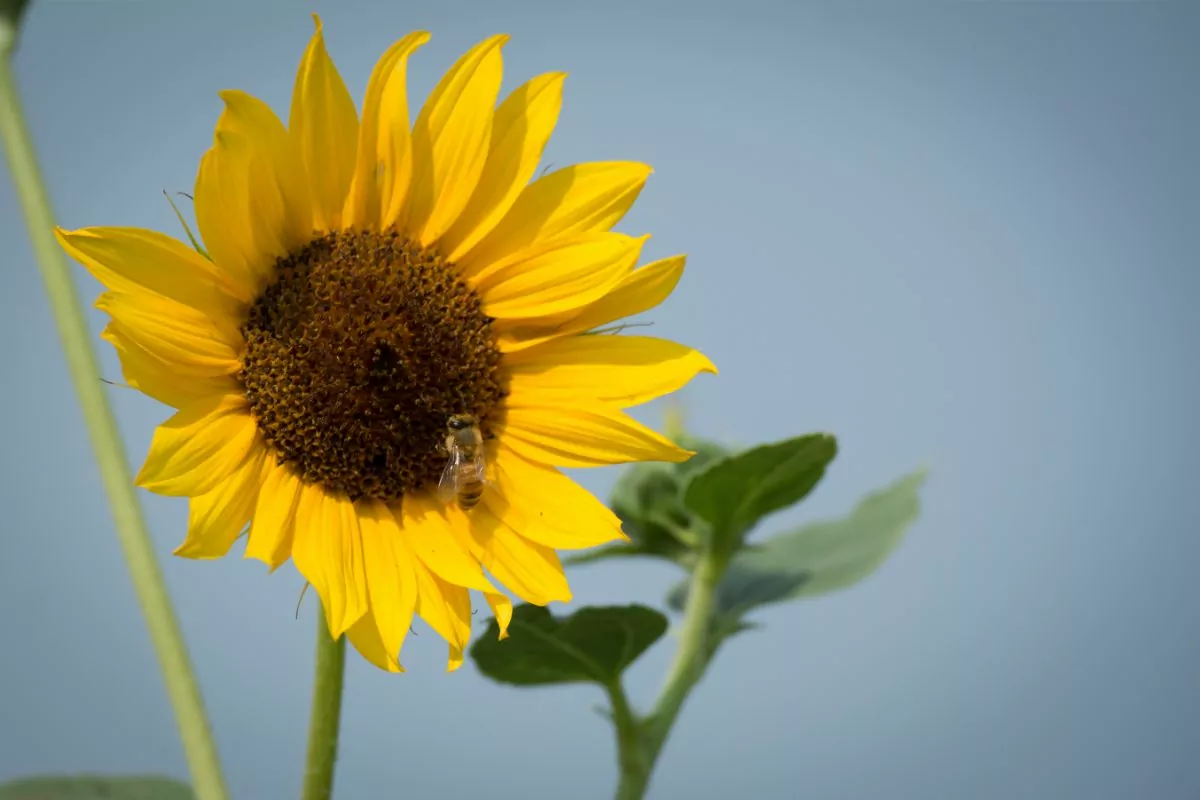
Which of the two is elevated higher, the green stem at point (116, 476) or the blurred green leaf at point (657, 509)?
the green stem at point (116, 476)

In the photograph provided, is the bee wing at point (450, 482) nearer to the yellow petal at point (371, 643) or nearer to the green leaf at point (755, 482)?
the yellow petal at point (371, 643)

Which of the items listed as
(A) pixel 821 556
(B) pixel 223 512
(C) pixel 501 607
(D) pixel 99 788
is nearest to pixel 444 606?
(C) pixel 501 607

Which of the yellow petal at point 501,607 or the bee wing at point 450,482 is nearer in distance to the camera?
the yellow petal at point 501,607

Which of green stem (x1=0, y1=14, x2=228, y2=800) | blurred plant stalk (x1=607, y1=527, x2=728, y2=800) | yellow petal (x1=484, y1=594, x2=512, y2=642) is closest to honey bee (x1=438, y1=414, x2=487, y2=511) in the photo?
yellow petal (x1=484, y1=594, x2=512, y2=642)

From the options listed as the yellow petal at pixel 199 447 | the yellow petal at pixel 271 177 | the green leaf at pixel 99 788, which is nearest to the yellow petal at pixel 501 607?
the yellow petal at pixel 199 447

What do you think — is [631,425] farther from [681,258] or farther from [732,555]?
[732,555]

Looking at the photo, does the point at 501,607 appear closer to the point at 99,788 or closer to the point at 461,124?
the point at 461,124

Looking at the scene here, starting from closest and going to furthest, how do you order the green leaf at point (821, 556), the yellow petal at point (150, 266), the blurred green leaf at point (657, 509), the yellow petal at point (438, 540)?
the yellow petal at point (150, 266)
the yellow petal at point (438, 540)
the blurred green leaf at point (657, 509)
the green leaf at point (821, 556)

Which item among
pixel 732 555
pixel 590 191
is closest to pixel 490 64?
pixel 590 191
